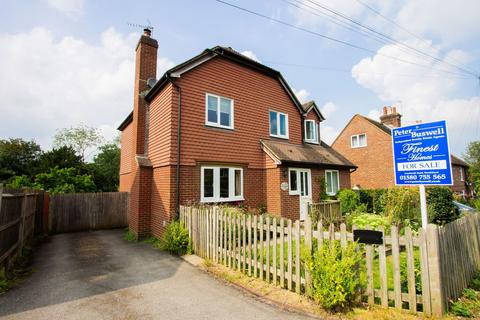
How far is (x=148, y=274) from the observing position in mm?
6582

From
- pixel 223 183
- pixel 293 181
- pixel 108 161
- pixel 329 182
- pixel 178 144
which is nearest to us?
pixel 178 144

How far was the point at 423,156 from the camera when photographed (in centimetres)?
514

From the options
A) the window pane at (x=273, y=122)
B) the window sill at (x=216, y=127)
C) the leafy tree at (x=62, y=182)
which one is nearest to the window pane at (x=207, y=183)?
the window sill at (x=216, y=127)

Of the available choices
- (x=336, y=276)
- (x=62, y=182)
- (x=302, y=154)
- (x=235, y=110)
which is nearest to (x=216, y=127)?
(x=235, y=110)

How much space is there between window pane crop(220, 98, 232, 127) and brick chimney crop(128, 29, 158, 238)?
4.08 meters

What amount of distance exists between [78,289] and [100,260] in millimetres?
2554

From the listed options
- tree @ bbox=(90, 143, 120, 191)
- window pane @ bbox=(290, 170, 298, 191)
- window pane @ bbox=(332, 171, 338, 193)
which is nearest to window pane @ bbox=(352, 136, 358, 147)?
window pane @ bbox=(332, 171, 338, 193)

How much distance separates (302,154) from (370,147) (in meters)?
15.2

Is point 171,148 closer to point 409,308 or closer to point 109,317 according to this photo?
point 109,317

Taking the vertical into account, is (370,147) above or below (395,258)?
above

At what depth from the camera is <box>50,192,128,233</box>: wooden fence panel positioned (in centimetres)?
1341

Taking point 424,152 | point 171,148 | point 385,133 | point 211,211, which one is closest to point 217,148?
point 171,148

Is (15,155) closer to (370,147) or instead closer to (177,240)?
(177,240)

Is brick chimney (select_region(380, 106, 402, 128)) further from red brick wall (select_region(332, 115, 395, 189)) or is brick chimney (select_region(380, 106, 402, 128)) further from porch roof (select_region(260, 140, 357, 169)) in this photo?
porch roof (select_region(260, 140, 357, 169))
